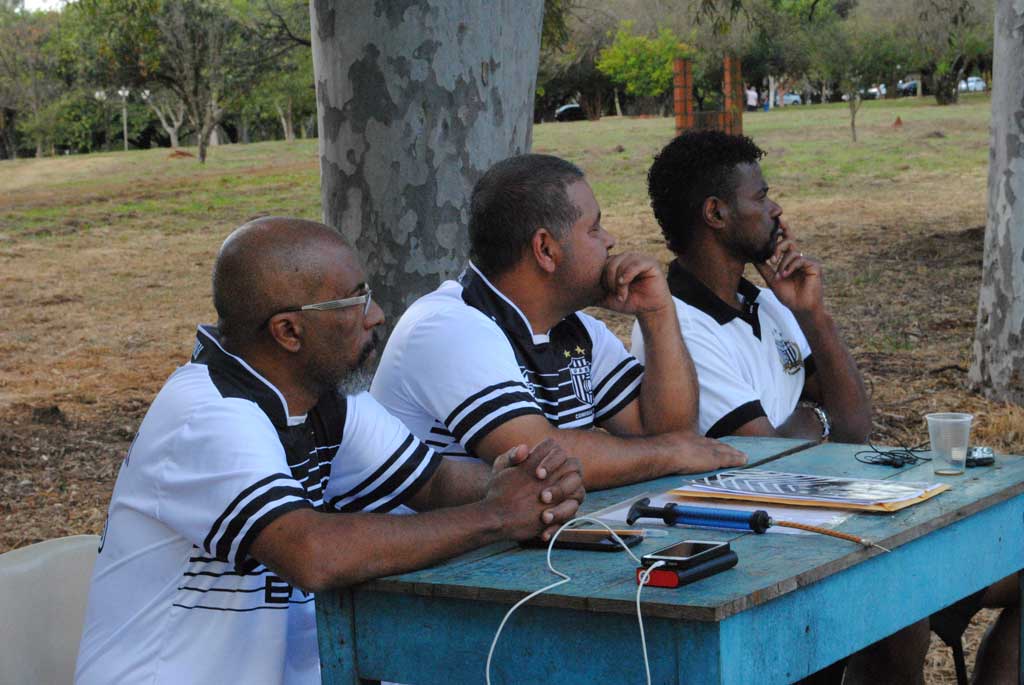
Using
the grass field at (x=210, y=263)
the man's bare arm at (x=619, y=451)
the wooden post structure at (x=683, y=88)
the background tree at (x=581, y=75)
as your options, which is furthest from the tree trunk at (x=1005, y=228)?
the background tree at (x=581, y=75)

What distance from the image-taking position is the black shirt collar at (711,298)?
14.2 feet

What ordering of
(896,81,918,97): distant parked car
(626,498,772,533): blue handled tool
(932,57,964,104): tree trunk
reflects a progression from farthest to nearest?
1. (896,81,918,97): distant parked car
2. (932,57,964,104): tree trunk
3. (626,498,772,533): blue handled tool

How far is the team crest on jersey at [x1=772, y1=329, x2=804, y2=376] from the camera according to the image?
14.7 ft

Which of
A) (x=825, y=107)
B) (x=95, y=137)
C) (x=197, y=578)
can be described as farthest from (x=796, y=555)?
(x=95, y=137)

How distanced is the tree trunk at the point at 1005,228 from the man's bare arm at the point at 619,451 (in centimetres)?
538

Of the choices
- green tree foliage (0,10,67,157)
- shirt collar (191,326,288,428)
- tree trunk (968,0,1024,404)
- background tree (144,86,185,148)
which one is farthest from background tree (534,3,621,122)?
shirt collar (191,326,288,428)

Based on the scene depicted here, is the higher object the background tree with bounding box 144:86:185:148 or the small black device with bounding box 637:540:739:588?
the background tree with bounding box 144:86:185:148

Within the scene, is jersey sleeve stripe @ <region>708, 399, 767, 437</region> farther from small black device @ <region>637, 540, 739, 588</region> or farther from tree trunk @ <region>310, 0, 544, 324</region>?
small black device @ <region>637, 540, 739, 588</region>

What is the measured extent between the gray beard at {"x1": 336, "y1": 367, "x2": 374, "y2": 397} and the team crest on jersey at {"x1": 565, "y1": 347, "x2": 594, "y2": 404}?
0.88 meters

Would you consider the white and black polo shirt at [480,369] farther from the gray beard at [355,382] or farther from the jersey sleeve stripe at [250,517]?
the jersey sleeve stripe at [250,517]

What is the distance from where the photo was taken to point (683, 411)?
387 centimetres

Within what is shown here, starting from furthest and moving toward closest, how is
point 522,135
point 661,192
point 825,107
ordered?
point 825,107 < point 522,135 < point 661,192

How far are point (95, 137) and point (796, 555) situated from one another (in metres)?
48.3

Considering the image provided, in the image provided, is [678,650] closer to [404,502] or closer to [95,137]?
[404,502]
